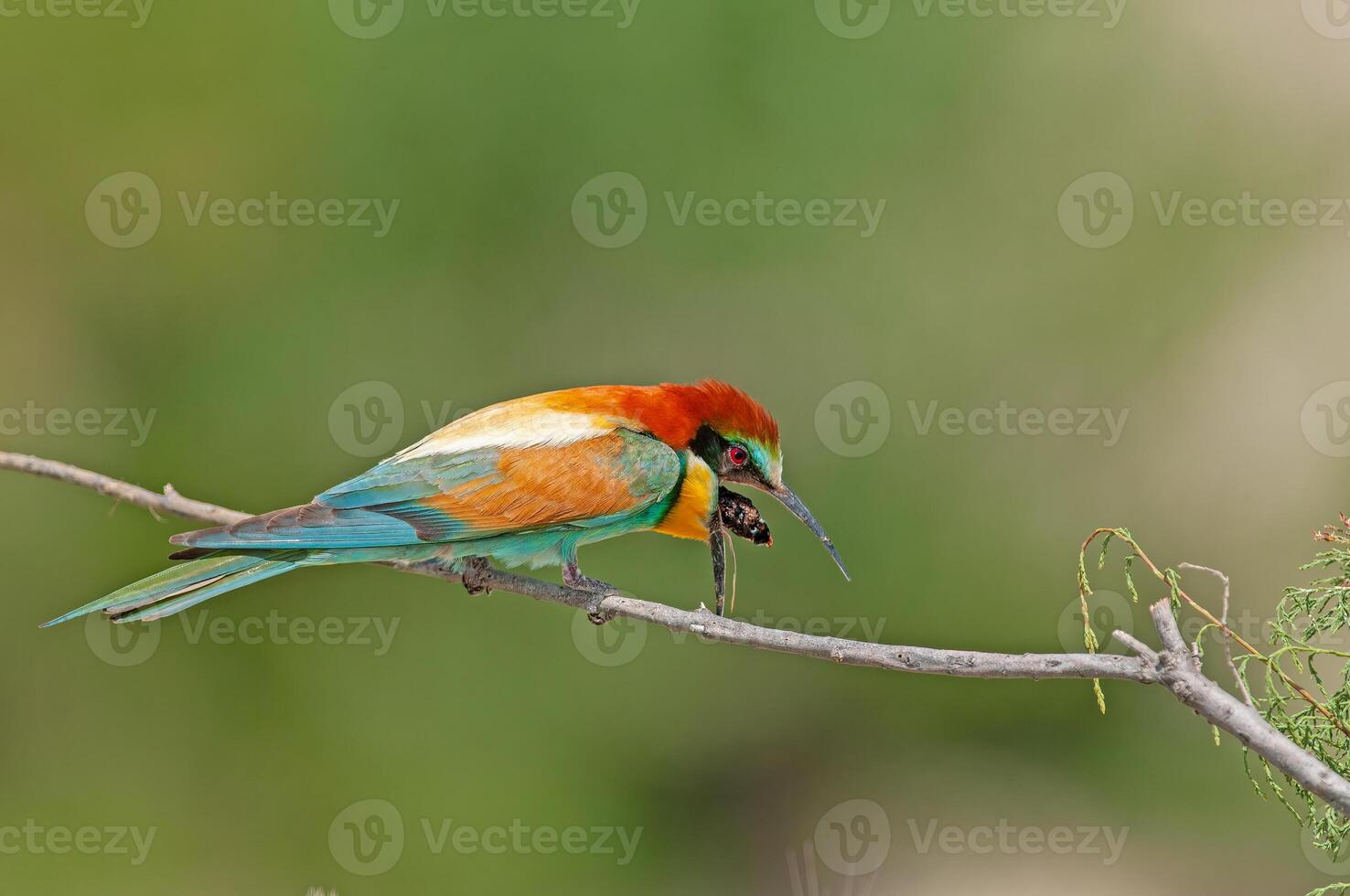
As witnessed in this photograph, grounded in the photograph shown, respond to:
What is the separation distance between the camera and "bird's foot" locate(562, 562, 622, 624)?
1.73 meters

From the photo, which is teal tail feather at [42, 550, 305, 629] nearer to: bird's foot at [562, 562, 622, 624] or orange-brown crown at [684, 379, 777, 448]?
bird's foot at [562, 562, 622, 624]

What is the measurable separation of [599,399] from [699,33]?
4.20 ft

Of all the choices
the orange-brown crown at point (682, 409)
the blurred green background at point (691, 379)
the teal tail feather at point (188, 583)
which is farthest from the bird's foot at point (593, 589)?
the blurred green background at point (691, 379)

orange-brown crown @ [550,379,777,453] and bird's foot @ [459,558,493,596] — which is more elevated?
orange-brown crown @ [550,379,777,453]

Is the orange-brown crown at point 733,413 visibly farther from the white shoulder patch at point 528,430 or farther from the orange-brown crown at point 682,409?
the white shoulder patch at point 528,430

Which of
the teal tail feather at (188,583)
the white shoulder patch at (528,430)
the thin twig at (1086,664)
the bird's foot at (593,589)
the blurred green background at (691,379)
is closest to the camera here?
the thin twig at (1086,664)

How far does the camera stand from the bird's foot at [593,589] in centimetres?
173

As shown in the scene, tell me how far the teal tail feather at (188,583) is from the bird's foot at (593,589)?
44 centimetres

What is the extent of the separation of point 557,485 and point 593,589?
0.19 metres

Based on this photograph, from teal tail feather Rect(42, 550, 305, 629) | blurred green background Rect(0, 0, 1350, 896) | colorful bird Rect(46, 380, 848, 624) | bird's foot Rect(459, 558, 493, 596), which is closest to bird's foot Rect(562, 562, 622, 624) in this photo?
colorful bird Rect(46, 380, 848, 624)

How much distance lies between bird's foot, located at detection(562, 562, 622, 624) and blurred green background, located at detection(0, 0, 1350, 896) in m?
0.76

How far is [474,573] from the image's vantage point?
77.6 inches

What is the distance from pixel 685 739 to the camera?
289 centimetres

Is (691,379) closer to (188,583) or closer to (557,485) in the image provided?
(557,485)
